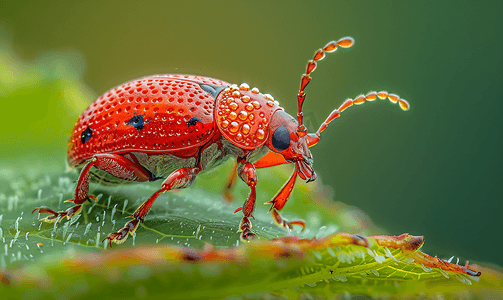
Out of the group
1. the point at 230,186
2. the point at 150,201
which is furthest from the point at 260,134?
the point at 230,186

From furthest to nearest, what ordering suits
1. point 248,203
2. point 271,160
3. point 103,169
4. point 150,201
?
1. point 271,160
2. point 103,169
3. point 248,203
4. point 150,201

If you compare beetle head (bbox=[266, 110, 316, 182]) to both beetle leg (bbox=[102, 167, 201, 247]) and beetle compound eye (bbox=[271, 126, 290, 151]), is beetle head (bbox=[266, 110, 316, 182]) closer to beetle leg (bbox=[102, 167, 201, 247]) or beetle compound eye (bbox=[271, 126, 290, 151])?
beetle compound eye (bbox=[271, 126, 290, 151])

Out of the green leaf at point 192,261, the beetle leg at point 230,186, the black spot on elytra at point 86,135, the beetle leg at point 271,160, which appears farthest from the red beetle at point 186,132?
the beetle leg at point 230,186

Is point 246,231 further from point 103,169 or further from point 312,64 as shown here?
point 312,64

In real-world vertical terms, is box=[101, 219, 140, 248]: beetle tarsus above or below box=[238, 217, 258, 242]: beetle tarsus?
below

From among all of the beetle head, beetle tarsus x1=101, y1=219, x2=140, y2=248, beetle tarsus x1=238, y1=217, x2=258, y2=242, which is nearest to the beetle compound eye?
the beetle head

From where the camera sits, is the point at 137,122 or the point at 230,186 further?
the point at 230,186
